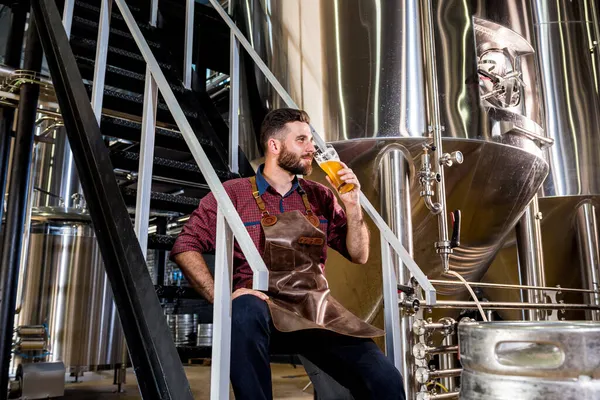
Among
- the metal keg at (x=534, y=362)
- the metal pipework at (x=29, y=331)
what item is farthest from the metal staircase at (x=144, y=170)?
the metal pipework at (x=29, y=331)

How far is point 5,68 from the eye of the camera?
3170mm

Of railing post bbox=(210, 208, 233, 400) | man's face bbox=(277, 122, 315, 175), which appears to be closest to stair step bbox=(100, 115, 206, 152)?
man's face bbox=(277, 122, 315, 175)

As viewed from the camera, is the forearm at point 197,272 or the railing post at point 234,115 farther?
the railing post at point 234,115

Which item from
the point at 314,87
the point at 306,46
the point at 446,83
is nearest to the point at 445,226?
the point at 446,83

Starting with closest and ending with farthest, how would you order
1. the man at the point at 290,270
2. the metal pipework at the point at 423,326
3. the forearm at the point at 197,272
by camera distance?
the man at the point at 290,270, the forearm at the point at 197,272, the metal pipework at the point at 423,326

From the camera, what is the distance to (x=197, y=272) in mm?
1827

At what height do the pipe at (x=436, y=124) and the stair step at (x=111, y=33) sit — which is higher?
the stair step at (x=111, y=33)

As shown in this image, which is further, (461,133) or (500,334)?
(461,133)

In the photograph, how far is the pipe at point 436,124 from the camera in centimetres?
272

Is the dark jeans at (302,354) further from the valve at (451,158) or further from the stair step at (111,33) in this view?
the stair step at (111,33)

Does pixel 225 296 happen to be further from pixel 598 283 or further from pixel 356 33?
pixel 598 283

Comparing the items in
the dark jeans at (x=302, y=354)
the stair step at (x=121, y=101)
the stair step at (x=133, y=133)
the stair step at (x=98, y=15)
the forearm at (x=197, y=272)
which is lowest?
the dark jeans at (x=302, y=354)

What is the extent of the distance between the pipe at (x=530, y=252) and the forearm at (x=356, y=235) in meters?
2.05

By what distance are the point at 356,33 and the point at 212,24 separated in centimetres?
161
